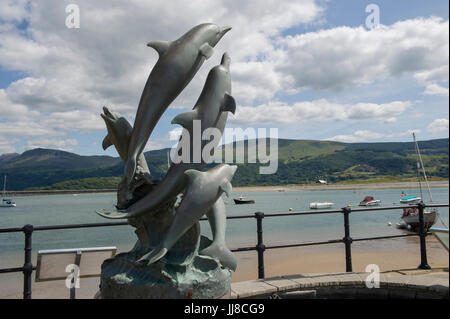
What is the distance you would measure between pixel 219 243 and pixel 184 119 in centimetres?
149

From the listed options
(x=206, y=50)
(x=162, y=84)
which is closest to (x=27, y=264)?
(x=162, y=84)

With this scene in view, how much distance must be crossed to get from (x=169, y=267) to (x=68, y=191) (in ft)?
379

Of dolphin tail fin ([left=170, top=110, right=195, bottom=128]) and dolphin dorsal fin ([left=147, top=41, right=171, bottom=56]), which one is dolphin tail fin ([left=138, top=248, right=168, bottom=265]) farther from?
dolphin dorsal fin ([left=147, top=41, right=171, bottom=56])

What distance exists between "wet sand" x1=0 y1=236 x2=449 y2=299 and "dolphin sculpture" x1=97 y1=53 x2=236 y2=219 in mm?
5990

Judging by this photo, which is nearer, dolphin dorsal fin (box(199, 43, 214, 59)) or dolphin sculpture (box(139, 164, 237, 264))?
dolphin sculpture (box(139, 164, 237, 264))

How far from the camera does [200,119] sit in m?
3.94

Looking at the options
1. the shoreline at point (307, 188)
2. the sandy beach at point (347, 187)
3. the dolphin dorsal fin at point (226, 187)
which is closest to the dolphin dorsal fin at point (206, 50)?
the dolphin dorsal fin at point (226, 187)

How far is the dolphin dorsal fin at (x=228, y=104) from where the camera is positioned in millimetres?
3976

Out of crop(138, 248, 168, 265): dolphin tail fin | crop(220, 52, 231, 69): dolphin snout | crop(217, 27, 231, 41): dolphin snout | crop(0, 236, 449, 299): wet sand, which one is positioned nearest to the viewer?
crop(138, 248, 168, 265): dolphin tail fin

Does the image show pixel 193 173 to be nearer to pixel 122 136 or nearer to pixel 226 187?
pixel 226 187

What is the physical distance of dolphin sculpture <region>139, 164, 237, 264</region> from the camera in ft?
11.7

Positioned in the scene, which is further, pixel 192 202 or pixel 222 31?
pixel 222 31

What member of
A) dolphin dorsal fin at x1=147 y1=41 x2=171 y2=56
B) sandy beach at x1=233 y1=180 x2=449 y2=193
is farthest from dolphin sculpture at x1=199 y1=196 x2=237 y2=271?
sandy beach at x1=233 y1=180 x2=449 y2=193

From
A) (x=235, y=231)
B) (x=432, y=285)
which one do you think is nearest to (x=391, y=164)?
(x=235, y=231)
